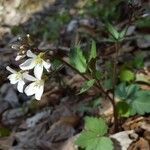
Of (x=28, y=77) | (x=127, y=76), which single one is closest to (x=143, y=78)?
(x=127, y=76)

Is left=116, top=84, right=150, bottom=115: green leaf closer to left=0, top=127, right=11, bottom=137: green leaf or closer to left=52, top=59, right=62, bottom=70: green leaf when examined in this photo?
left=52, top=59, right=62, bottom=70: green leaf

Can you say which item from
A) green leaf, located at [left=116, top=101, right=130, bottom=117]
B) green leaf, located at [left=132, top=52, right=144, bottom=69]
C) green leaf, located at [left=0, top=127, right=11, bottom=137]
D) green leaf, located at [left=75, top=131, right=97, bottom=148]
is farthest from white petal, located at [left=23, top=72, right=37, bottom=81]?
green leaf, located at [left=132, top=52, right=144, bottom=69]

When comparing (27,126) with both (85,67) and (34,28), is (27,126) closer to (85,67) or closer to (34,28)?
(85,67)

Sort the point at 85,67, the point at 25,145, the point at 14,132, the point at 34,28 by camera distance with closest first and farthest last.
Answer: the point at 85,67 < the point at 25,145 < the point at 14,132 < the point at 34,28

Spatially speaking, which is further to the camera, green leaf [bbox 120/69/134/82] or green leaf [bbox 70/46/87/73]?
green leaf [bbox 120/69/134/82]

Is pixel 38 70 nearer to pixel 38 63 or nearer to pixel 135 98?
pixel 38 63

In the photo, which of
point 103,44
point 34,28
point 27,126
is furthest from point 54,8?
point 27,126
